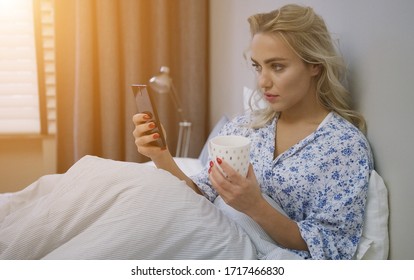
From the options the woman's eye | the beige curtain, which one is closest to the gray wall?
the woman's eye

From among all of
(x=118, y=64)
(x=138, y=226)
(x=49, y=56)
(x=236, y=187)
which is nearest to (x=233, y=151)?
(x=236, y=187)

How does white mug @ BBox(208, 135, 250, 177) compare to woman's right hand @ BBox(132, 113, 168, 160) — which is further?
woman's right hand @ BBox(132, 113, 168, 160)

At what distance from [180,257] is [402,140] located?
43 cm

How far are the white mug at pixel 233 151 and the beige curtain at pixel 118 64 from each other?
1.23 metres

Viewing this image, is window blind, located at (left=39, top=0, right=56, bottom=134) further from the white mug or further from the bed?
the white mug

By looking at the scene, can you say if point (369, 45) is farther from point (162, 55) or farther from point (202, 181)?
point (162, 55)

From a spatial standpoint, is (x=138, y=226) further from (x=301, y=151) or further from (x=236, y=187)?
(x=301, y=151)

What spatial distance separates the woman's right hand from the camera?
871mm

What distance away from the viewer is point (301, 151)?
2.81ft

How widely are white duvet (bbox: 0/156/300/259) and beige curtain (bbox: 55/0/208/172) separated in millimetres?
1094

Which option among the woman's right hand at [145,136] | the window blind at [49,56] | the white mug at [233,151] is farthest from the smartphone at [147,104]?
the window blind at [49,56]

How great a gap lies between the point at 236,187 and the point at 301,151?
0.24 metres

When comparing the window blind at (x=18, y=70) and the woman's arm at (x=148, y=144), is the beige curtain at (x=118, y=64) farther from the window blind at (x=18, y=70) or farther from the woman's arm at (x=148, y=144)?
the woman's arm at (x=148, y=144)

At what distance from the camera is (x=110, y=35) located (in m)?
1.78
